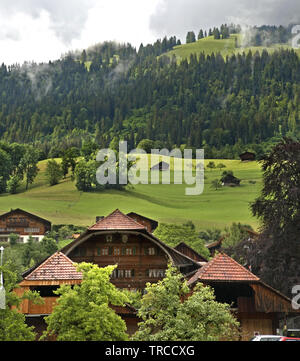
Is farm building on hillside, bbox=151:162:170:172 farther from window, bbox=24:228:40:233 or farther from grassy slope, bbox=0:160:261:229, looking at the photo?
window, bbox=24:228:40:233

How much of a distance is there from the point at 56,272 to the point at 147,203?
11978 centimetres

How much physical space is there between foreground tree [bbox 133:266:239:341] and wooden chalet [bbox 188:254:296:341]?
374 inches

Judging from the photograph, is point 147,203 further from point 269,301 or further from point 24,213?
point 269,301

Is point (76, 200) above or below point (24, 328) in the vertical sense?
above

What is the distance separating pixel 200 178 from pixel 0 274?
164 meters

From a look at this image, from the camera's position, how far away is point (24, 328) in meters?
Answer: 25.7

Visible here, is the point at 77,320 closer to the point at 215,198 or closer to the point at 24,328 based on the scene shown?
the point at 24,328

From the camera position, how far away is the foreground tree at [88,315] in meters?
25.8

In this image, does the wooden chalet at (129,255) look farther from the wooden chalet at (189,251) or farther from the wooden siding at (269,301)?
the wooden siding at (269,301)

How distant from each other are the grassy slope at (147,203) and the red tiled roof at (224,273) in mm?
99457

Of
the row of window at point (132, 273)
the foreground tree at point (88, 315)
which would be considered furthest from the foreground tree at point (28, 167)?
the foreground tree at point (88, 315)

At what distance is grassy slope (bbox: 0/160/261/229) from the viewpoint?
146750 mm

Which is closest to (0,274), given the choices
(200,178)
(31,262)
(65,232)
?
(31,262)

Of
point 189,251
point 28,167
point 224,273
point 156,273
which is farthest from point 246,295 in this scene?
point 28,167
